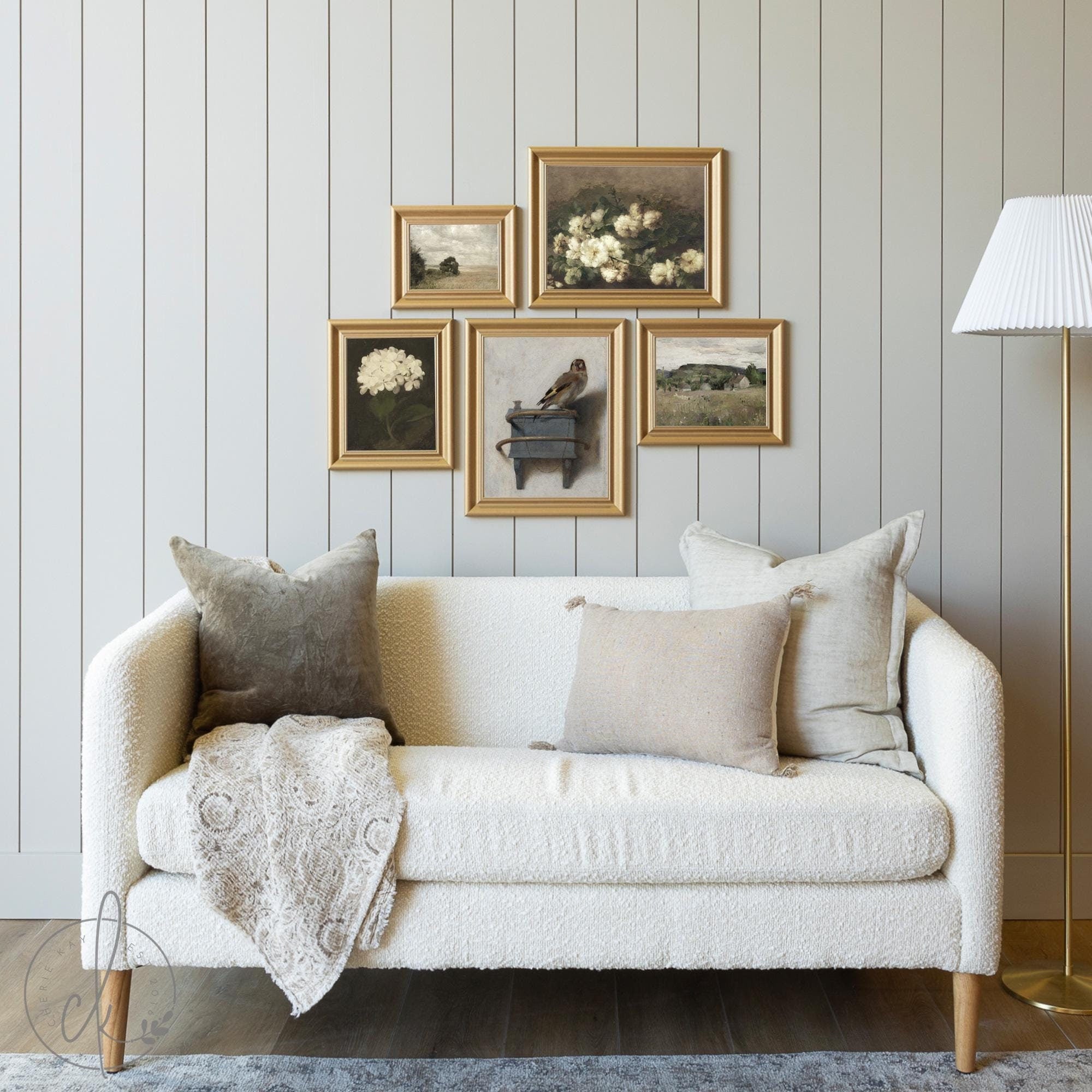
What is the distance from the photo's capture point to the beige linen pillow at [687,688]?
1.97 meters

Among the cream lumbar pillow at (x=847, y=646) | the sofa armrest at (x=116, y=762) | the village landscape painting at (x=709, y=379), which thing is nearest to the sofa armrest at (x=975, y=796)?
the cream lumbar pillow at (x=847, y=646)

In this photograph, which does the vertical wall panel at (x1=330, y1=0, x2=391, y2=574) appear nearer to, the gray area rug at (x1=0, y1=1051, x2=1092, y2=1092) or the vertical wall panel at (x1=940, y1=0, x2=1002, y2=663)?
the gray area rug at (x1=0, y1=1051, x2=1092, y2=1092)

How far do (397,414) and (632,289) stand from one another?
2.21 ft

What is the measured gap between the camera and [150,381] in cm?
257

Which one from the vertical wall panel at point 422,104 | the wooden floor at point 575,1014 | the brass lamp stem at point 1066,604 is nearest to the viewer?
the wooden floor at point 575,1014

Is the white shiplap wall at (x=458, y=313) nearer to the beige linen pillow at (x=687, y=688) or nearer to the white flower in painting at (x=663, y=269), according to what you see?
the white flower in painting at (x=663, y=269)

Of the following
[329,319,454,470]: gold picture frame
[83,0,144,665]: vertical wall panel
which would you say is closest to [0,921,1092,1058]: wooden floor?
[83,0,144,665]: vertical wall panel

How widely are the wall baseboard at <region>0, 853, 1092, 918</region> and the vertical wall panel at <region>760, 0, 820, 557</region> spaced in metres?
0.98

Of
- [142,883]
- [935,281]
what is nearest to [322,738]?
[142,883]

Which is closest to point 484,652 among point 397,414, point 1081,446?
point 397,414

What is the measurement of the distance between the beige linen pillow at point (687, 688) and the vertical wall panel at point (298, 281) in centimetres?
88

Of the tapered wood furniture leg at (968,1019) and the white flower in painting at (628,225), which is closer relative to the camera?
the tapered wood furniture leg at (968,1019)

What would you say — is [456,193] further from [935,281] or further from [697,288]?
[935,281]

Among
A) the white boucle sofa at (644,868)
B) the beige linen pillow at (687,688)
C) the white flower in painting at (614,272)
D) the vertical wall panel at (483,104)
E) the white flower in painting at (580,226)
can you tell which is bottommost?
the white boucle sofa at (644,868)
